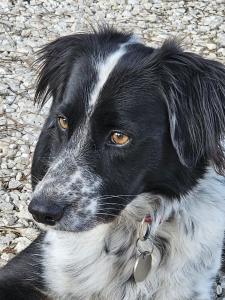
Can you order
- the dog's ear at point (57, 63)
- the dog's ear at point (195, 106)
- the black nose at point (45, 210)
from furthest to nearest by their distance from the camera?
the dog's ear at point (57, 63) → the dog's ear at point (195, 106) → the black nose at point (45, 210)

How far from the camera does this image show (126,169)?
2.52 meters

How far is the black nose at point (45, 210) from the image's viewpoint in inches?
94.8

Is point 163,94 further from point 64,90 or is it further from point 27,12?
point 27,12

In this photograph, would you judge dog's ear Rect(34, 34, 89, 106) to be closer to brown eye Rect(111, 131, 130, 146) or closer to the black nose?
brown eye Rect(111, 131, 130, 146)

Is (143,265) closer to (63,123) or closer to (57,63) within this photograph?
(63,123)

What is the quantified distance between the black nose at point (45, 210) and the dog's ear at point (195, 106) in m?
0.51

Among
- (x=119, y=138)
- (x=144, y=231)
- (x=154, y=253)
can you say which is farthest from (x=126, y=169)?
(x=154, y=253)

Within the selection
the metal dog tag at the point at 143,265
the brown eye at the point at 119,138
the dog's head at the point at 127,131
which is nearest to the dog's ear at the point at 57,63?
the dog's head at the point at 127,131

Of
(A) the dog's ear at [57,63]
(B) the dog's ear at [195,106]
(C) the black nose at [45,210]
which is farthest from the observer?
(A) the dog's ear at [57,63]

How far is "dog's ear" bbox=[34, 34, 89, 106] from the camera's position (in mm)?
2793

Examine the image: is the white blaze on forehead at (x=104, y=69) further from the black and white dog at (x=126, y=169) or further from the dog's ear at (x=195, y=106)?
the dog's ear at (x=195, y=106)

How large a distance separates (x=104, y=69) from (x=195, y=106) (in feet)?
1.23

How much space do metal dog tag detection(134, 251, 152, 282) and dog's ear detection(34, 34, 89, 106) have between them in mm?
785

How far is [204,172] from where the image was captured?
274 cm
